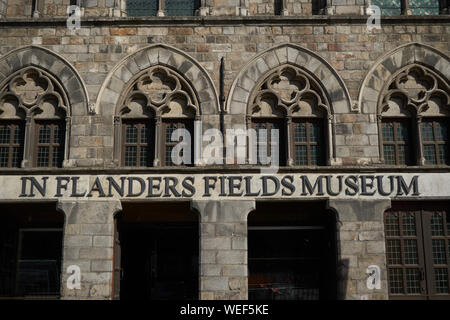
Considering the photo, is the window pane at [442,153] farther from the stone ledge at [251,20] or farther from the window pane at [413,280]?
the stone ledge at [251,20]

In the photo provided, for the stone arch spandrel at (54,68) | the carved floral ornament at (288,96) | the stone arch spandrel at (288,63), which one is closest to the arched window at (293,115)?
the carved floral ornament at (288,96)

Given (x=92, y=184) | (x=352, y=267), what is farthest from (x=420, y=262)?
(x=92, y=184)

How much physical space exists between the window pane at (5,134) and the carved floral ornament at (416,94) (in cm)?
Result: 1068

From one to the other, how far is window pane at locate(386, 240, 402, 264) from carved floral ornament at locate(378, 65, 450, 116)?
11.9 feet

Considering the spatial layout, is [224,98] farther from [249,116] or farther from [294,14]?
[294,14]

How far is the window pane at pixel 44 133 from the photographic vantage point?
16.9 metres

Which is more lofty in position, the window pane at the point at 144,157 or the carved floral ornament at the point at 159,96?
the carved floral ornament at the point at 159,96

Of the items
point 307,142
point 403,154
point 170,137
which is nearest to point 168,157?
point 170,137

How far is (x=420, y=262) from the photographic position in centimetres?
1627

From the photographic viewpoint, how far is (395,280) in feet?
53.4

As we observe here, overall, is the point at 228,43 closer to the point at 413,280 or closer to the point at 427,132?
the point at 427,132

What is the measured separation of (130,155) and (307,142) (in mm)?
5043

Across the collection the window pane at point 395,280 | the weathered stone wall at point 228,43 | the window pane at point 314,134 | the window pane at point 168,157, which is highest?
the weathered stone wall at point 228,43

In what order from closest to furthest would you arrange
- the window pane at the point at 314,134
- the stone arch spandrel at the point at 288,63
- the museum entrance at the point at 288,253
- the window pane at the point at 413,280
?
the window pane at the point at 413,280 → the stone arch spandrel at the point at 288,63 → the window pane at the point at 314,134 → the museum entrance at the point at 288,253
